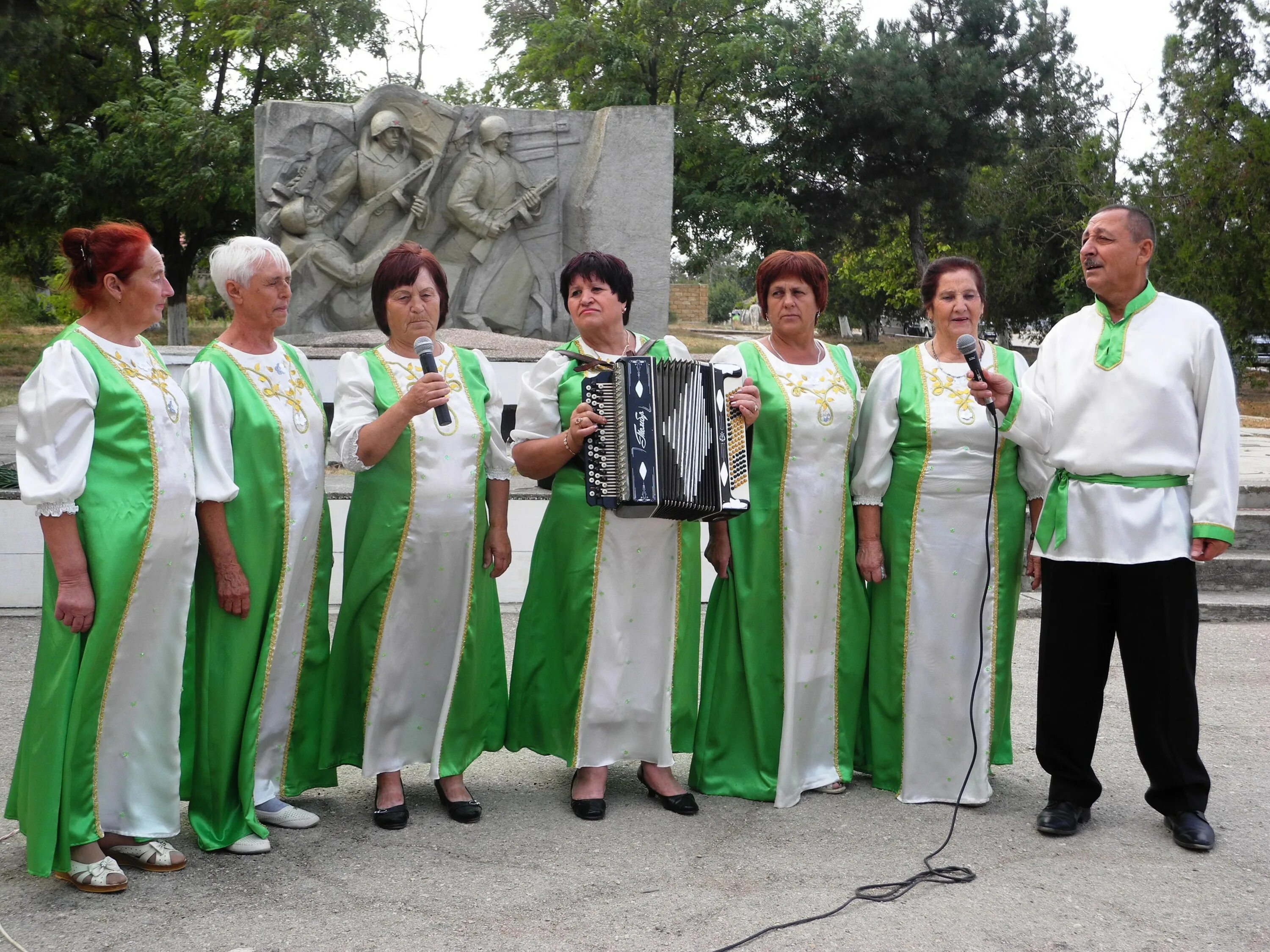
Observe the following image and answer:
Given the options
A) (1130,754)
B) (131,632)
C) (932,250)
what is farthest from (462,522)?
(932,250)

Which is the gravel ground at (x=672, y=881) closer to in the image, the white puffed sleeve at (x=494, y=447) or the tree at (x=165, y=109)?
the white puffed sleeve at (x=494, y=447)

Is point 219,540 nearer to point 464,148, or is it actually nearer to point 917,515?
point 917,515

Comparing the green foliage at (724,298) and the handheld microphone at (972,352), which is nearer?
the handheld microphone at (972,352)

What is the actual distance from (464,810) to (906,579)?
5.07 ft

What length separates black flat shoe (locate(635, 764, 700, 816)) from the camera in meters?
3.82

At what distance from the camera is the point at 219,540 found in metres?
3.34

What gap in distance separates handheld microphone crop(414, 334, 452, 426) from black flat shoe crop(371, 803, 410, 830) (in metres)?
1.15

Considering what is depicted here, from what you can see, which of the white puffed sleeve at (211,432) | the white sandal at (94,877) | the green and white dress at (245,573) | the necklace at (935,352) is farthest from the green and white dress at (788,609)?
the white sandal at (94,877)

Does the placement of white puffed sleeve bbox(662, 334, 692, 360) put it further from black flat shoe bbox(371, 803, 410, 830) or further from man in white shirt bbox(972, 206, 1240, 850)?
black flat shoe bbox(371, 803, 410, 830)

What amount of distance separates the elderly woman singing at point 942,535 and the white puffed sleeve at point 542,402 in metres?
0.98

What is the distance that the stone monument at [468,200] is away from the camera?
10.9m

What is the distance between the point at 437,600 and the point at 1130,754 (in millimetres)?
2576

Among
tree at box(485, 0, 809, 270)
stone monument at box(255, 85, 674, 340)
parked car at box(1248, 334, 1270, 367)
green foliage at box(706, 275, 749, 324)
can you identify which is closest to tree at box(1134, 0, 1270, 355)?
parked car at box(1248, 334, 1270, 367)

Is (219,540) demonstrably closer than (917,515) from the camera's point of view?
Yes
